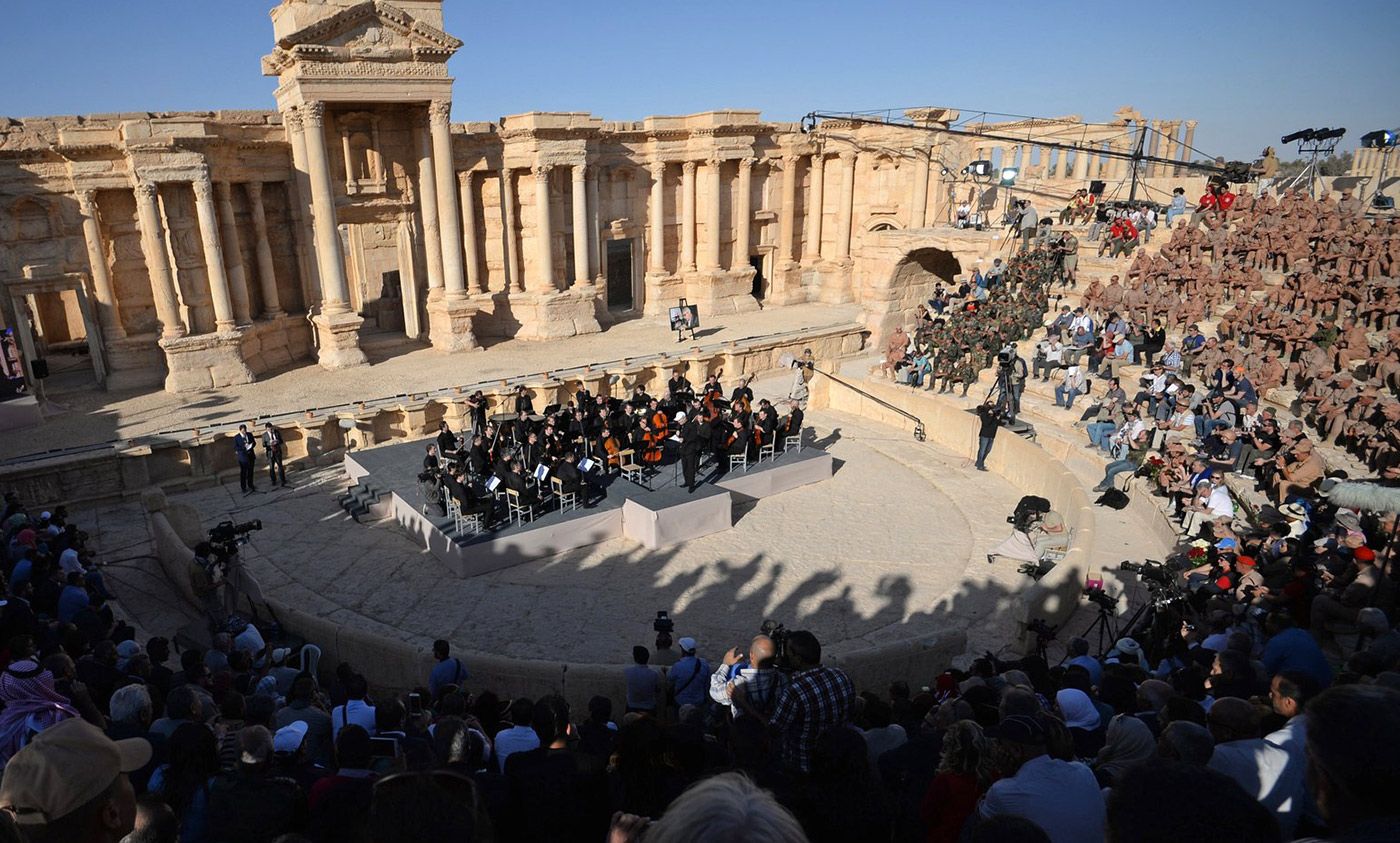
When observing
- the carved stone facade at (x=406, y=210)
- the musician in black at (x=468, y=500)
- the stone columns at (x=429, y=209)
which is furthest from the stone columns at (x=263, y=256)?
the musician in black at (x=468, y=500)

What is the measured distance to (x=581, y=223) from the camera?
1152 inches

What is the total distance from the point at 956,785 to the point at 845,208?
34.0 m

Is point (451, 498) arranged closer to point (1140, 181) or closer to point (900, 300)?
point (900, 300)

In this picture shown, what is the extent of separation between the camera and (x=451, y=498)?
13.9 m

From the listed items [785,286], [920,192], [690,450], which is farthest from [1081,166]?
Answer: [690,450]

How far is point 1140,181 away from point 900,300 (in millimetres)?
9112

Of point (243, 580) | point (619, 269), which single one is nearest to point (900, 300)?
point (619, 269)

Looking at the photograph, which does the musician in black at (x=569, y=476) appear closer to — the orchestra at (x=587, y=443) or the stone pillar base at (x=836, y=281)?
the orchestra at (x=587, y=443)

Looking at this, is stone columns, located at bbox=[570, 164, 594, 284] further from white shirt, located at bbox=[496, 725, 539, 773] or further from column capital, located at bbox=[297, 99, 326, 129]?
white shirt, located at bbox=[496, 725, 539, 773]

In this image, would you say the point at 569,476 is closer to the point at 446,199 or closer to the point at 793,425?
the point at 793,425

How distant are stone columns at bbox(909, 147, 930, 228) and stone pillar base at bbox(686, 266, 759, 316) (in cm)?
724

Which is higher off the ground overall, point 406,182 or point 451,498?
point 406,182

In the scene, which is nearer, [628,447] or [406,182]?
[628,447]

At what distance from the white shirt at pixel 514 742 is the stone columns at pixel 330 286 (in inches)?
832
